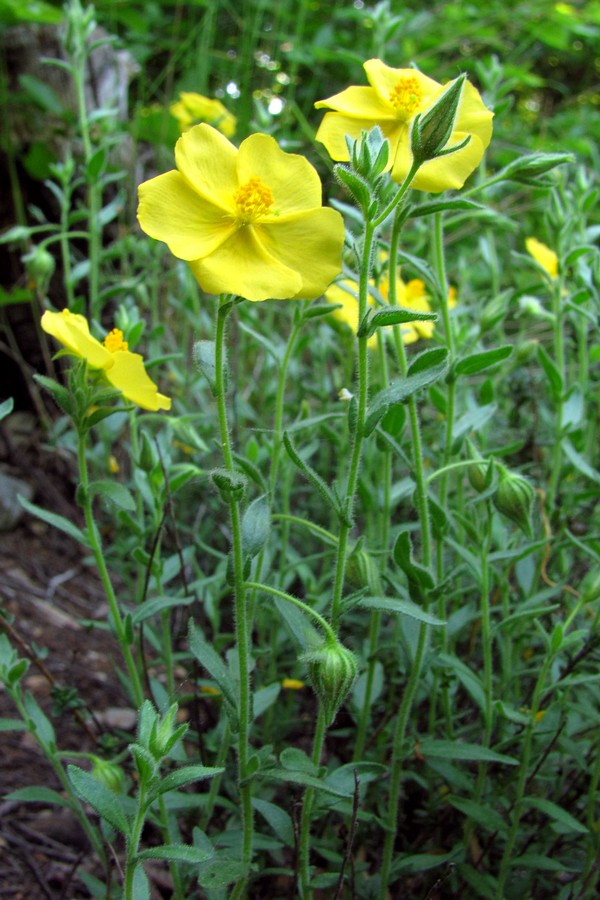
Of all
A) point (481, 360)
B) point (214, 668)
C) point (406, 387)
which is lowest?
point (214, 668)

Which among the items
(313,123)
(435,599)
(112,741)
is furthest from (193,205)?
(313,123)

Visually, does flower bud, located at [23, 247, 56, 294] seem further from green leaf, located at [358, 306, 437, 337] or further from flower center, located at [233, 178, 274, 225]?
green leaf, located at [358, 306, 437, 337]

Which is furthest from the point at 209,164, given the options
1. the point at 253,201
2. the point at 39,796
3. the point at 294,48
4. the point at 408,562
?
the point at 294,48

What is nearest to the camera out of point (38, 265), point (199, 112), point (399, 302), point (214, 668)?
point (214, 668)

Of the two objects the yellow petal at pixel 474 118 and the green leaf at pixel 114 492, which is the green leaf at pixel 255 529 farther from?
the yellow petal at pixel 474 118

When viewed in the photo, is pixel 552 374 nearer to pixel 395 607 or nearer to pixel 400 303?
pixel 400 303

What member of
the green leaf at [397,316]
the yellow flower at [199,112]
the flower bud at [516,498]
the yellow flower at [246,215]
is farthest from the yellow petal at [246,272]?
the yellow flower at [199,112]
